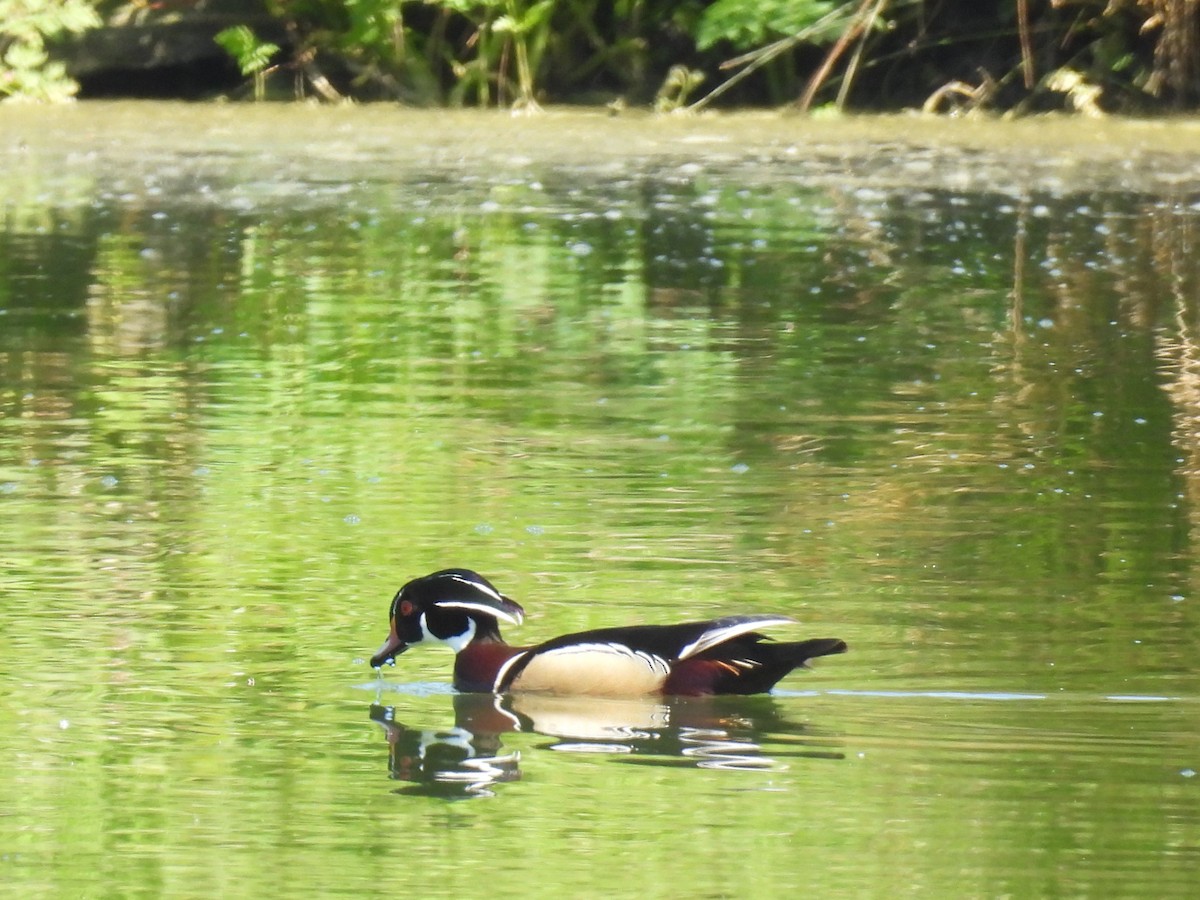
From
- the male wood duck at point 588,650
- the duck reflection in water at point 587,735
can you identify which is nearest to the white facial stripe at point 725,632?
the male wood duck at point 588,650

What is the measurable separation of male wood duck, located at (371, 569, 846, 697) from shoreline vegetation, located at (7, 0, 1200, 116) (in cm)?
1432

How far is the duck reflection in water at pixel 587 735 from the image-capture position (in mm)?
4699

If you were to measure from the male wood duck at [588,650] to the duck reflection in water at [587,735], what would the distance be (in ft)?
0.14

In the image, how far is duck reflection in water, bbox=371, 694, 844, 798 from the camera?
15.4ft

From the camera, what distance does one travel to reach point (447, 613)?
5.38 meters

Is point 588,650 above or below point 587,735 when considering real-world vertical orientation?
above

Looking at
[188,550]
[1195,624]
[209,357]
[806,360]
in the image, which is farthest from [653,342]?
[1195,624]

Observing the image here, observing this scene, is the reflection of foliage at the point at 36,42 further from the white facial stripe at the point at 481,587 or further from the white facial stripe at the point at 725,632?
the white facial stripe at the point at 725,632

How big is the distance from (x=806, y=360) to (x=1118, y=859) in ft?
16.9

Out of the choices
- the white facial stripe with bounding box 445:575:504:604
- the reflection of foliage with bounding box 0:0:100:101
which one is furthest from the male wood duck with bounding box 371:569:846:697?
the reflection of foliage with bounding box 0:0:100:101

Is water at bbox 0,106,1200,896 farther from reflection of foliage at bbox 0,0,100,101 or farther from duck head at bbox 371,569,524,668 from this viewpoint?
reflection of foliage at bbox 0,0,100,101

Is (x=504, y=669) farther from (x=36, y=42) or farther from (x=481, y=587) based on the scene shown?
(x=36, y=42)

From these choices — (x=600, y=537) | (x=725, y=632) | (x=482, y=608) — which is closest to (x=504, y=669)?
(x=482, y=608)

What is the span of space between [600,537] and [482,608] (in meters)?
1.12
